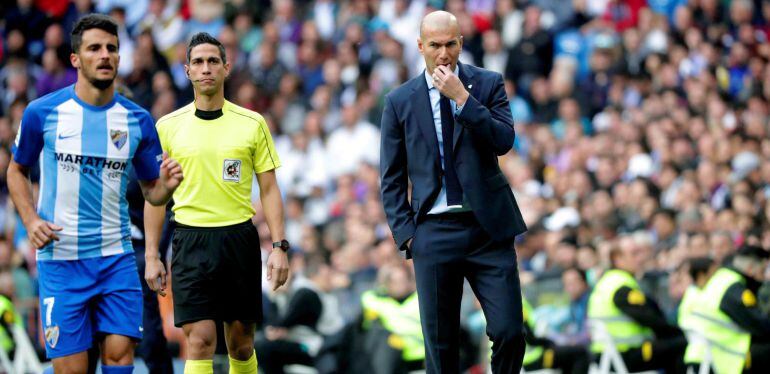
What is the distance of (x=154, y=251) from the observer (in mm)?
8320

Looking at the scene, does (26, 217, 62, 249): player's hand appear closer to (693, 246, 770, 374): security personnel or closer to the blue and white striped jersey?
the blue and white striped jersey

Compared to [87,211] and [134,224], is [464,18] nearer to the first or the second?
[134,224]

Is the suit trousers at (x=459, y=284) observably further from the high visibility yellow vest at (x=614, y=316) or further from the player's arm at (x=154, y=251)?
the high visibility yellow vest at (x=614, y=316)

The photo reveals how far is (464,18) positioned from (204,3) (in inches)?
165

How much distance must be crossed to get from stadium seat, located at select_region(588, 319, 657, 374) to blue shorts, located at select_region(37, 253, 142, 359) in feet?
18.0

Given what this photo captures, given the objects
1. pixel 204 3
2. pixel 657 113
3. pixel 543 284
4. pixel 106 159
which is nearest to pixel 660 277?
pixel 543 284

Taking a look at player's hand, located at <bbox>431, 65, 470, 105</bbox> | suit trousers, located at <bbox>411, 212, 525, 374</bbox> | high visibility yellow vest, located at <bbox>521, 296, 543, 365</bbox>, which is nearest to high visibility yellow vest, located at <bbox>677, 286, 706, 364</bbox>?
high visibility yellow vest, located at <bbox>521, 296, 543, 365</bbox>

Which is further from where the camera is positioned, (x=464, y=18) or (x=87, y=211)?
(x=464, y=18)

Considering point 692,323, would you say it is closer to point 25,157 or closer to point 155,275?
point 155,275

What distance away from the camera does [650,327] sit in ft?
39.9

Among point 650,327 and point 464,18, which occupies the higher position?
point 464,18

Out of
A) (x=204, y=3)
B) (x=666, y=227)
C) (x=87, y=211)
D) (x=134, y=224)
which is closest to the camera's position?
(x=87, y=211)

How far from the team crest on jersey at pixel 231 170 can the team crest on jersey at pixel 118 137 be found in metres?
0.66

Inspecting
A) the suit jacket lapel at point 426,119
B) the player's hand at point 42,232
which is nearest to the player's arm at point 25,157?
the player's hand at point 42,232
